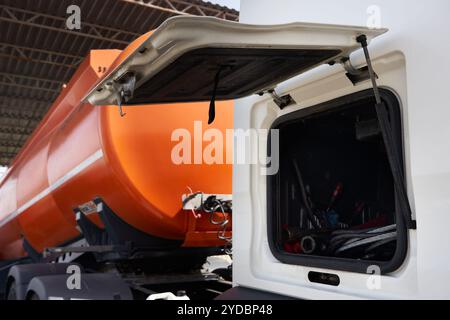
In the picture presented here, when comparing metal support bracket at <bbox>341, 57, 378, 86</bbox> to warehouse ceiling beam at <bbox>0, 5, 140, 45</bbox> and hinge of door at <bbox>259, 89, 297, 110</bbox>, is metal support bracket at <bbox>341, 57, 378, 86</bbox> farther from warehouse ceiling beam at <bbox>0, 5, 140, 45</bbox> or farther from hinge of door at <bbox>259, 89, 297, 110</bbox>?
warehouse ceiling beam at <bbox>0, 5, 140, 45</bbox>

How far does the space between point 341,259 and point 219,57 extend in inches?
31.4

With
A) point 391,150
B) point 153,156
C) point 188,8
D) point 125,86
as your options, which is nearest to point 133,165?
point 153,156

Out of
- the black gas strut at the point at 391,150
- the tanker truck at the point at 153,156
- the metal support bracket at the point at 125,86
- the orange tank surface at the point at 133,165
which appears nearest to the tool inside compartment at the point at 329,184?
the tanker truck at the point at 153,156

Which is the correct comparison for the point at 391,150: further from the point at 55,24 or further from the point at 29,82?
the point at 29,82

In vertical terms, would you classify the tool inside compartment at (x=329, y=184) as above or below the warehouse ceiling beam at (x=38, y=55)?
below

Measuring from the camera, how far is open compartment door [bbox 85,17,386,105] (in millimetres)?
1430

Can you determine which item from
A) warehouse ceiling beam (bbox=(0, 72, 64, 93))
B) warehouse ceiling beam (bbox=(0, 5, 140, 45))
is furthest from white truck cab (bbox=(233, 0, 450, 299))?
warehouse ceiling beam (bbox=(0, 72, 64, 93))

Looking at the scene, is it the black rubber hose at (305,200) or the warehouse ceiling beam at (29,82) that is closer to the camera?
the black rubber hose at (305,200)

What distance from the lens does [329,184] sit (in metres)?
2.19

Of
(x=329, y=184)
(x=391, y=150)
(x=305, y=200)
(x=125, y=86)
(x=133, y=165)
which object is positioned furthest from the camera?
(x=133, y=165)

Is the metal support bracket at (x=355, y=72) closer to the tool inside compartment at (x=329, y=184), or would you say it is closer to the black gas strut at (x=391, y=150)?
the black gas strut at (x=391, y=150)

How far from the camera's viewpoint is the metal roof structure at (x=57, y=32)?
8.36 m

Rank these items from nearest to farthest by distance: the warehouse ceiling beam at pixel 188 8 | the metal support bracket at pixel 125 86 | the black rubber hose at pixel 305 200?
the metal support bracket at pixel 125 86 < the black rubber hose at pixel 305 200 < the warehouse ceiling beam at pixel 188 8
